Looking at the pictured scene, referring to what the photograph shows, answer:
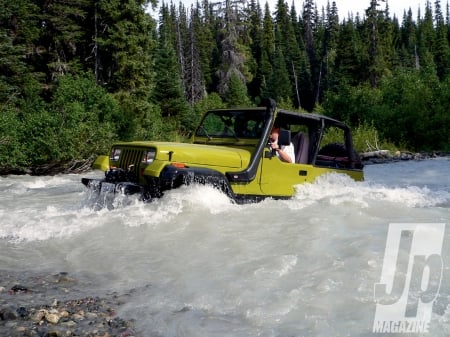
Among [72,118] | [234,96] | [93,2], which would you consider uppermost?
[93,2]

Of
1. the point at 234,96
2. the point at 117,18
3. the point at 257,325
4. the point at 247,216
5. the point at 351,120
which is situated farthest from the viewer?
the point at 234,96

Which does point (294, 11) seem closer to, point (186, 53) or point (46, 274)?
point (186, 53)

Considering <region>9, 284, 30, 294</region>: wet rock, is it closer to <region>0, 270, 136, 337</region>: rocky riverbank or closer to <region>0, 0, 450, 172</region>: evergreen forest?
<region>0, 270, 136, 337</region>: rocky riverbank

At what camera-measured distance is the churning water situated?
374cm

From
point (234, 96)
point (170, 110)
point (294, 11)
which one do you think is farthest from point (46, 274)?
point (294, 11)

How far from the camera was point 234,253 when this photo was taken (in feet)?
17.6

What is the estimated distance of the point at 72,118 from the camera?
18938mm

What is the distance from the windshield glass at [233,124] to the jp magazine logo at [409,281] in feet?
9.10

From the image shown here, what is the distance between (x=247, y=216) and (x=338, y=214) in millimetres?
1374

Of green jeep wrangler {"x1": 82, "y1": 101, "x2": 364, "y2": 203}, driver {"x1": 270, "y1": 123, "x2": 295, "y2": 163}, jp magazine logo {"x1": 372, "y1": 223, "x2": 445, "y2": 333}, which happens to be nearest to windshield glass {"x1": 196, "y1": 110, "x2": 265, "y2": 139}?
green jeep wrangler {"x1": 82, "y1": 101, "x2": 364, "y2": 203}

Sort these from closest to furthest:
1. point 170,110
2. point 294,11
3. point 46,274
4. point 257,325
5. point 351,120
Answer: point 257,325 < point 46,274 < point 351,120 < point 170,110 < point 294,11

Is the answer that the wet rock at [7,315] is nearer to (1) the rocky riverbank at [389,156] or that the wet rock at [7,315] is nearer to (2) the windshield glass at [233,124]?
(2) the windshield glass at [233,124]

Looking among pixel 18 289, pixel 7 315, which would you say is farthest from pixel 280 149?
pixel 7 315

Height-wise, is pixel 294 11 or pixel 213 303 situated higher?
pixel 294 11
